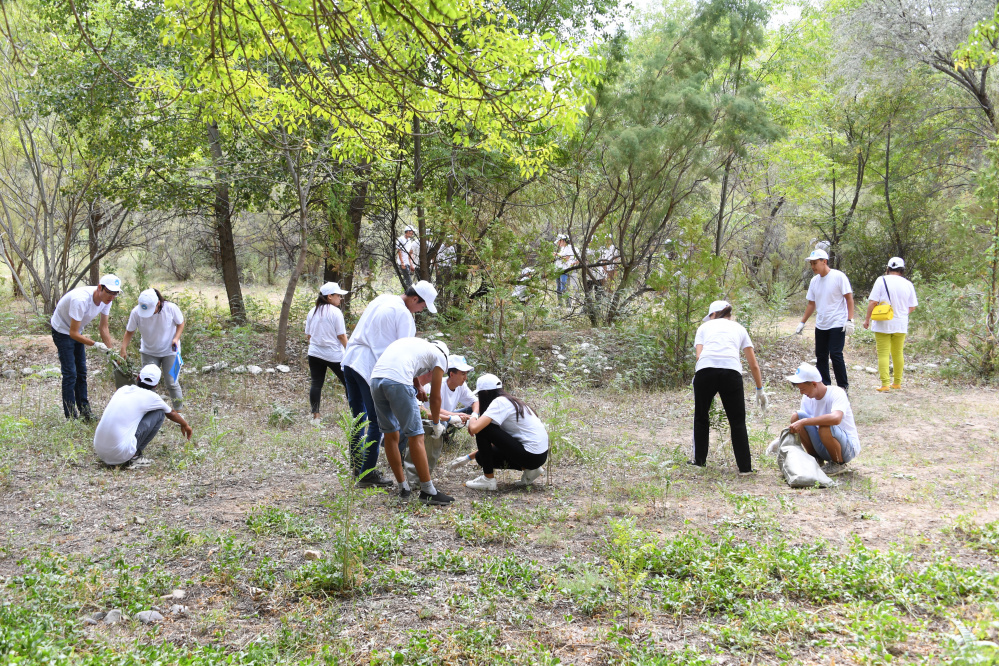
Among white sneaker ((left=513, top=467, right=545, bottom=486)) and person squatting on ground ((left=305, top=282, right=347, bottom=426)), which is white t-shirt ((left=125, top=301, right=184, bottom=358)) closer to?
person squatting on ground ((left=305, top=282, right=347, bottom=426))

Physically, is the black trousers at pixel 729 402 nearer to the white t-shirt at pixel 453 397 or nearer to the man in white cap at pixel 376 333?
the white t-shirt at pixel 453 397

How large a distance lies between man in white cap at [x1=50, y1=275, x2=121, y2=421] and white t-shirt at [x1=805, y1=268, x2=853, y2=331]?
24.4 feet

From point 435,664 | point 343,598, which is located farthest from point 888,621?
point 343,598

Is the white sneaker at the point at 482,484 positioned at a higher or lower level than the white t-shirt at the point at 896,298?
lower

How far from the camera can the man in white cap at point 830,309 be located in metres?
8.60

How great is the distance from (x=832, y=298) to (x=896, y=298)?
3.39ft

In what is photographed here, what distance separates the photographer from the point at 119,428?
600 centimetres

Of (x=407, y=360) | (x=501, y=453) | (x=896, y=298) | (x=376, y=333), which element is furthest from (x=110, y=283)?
(x=896, y=298)

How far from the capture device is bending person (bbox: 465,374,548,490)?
5672mm

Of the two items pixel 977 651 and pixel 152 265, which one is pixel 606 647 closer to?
pixel 977 651

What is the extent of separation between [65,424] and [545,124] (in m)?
6.17

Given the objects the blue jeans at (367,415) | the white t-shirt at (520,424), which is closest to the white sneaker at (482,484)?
the white t-shirt at (520,424)

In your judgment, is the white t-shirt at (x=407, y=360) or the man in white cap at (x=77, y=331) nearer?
the white t-shirt at (x=407, y=360)

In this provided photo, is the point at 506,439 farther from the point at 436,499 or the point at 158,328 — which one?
the point at 158,328
